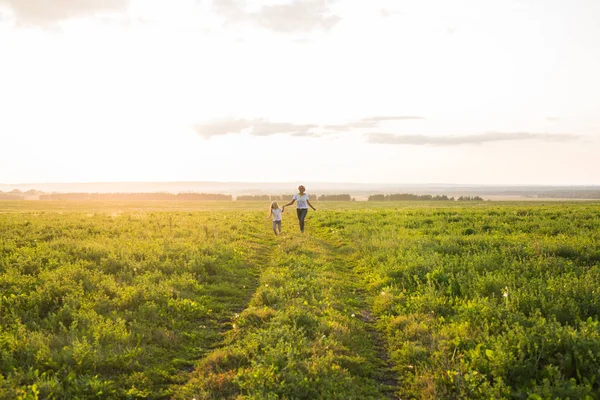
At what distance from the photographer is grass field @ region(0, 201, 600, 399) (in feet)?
19.5

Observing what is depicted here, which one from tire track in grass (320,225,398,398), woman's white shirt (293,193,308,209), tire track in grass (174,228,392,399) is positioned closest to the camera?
tire track in grass (174,228,392,399)

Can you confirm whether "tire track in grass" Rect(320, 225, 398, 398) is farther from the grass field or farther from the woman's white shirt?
the woman's white shirt

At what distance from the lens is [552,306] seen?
26.2 feet

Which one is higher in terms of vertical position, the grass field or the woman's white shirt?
the woman's white shirt

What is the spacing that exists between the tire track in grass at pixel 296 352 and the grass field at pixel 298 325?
3 cm

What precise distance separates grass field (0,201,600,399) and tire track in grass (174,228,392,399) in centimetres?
3

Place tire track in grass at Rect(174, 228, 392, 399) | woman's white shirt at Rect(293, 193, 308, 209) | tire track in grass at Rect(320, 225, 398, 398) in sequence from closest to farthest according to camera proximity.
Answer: tire track in grass at Rect(174, 228, 392, 399), tire track in grass at Rect(320, 225, 398, 398), woman's white shirt at Rect(293, 193, 308, 209)

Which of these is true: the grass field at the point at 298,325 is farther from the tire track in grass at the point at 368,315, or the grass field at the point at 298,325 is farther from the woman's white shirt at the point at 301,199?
the woman's white shirt at the point at 301,199

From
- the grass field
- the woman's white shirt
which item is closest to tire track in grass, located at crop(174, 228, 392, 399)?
the grass field

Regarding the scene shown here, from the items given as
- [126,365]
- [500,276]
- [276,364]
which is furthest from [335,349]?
[500,276]

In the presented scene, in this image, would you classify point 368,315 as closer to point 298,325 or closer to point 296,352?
point 298,325

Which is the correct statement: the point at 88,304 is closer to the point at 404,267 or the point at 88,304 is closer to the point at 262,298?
the point at 262,298

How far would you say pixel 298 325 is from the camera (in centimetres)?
830

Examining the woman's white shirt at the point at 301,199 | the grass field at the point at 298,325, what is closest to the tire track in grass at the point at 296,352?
the grass field at the point at 298,325
